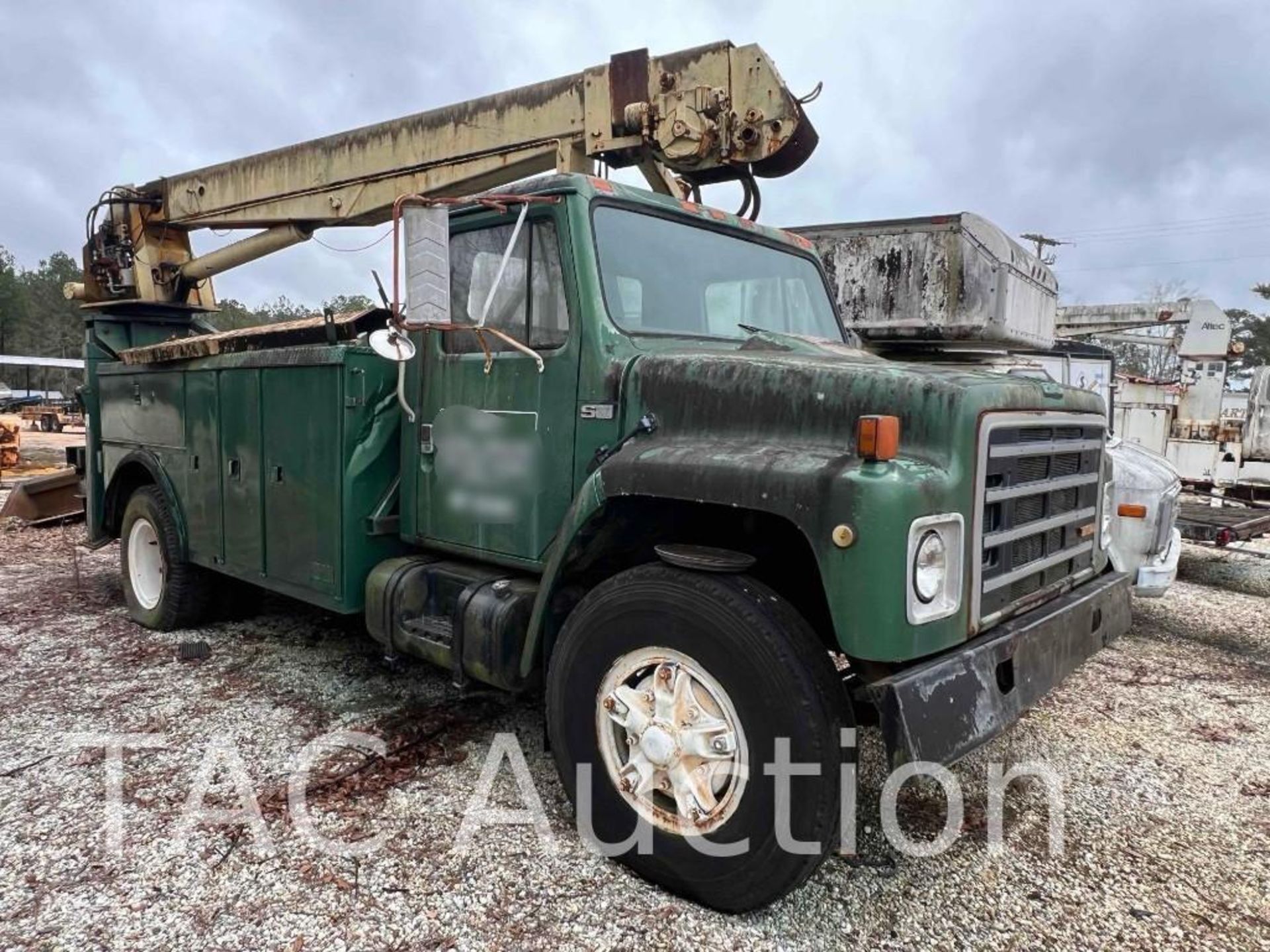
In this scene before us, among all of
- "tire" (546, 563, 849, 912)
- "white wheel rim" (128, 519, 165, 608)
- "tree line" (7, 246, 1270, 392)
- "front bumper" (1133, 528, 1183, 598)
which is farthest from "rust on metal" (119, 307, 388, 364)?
"tree line" (7, 246, 1270, 392)

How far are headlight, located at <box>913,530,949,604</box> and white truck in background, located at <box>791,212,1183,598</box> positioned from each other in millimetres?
3387

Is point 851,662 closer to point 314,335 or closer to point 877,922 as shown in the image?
point 877,922

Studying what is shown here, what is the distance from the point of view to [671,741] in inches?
104

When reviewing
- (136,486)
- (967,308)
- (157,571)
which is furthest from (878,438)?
(136,486)

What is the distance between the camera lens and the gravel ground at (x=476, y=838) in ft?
8.21

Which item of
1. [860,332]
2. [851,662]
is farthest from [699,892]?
[860,332]

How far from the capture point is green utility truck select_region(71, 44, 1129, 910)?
7.78 feet

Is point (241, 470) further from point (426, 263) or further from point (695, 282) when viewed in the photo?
point (695, 282)

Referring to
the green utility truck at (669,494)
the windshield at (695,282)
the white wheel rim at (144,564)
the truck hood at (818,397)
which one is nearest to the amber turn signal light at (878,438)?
the green utility truck at (669,494)

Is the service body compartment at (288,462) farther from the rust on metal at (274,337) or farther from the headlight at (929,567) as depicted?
the headlight at (929,567)

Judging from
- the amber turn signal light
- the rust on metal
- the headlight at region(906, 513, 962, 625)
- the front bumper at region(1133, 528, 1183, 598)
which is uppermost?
the rust on metal

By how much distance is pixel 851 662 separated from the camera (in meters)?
2.67

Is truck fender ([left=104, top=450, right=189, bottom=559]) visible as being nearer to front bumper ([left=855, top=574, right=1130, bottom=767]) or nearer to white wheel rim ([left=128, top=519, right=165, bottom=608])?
white wheel rim ([left=128, top=519, right=165, bottom=608])

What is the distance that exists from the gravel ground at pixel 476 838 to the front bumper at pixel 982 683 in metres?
0.64
